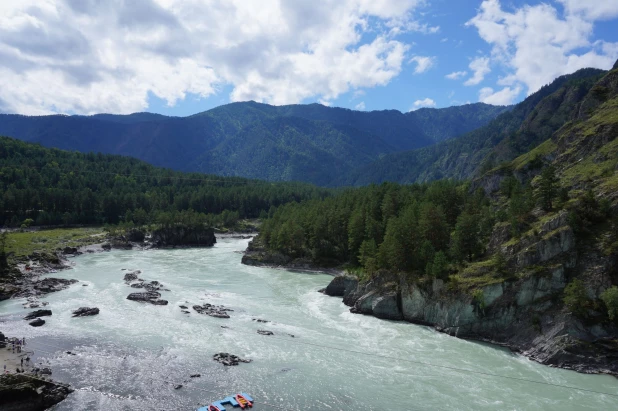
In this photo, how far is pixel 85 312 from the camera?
205 feet

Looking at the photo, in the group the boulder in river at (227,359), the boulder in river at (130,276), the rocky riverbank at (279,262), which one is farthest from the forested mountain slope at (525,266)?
the boulder in river at (130,276)

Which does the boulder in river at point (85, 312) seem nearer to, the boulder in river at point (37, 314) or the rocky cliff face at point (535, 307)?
the boulder in river at point (37, 314)

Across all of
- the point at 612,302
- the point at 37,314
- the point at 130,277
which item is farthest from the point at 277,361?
the point at 130,277

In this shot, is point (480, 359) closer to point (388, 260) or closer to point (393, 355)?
point (393, 355)

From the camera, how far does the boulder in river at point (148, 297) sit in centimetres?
7019

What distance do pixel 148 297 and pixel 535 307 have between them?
58.2 meters

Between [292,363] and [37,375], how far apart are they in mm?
24767

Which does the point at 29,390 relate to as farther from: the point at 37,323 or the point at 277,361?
the point at 37,323

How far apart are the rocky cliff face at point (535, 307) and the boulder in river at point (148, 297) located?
37.0 metres

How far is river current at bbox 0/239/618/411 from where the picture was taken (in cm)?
3875

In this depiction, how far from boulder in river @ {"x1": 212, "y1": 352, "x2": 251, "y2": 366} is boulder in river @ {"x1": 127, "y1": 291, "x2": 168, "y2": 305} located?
25720 mm

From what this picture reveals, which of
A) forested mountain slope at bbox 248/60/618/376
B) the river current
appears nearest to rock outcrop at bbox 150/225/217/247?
the river current

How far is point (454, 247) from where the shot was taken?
206 ft

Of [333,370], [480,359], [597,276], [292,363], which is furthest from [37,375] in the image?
[597,276]
